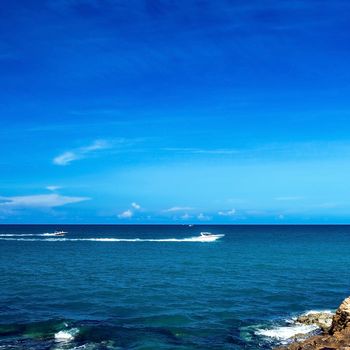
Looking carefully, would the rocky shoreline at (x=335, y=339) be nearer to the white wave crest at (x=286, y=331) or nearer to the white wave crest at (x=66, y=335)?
the white wave crest at (x=286, y=331)

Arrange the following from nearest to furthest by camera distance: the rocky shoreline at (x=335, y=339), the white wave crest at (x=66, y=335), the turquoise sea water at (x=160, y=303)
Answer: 1. the rocky shoreline at (x=335, y=339)
2. the white wave crest at (x=66, y=335)
3. the turquoise sea water at (x=160, y=303)

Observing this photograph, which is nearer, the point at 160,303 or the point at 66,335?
the point at 66,335

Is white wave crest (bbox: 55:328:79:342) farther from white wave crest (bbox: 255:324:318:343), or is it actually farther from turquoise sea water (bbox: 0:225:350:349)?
white wave crest (bbox: 255:324:318:343)

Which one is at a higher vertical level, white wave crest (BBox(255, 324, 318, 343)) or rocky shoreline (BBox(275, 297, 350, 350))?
rocky shoreline (BBox(275, 297, 350, 350))

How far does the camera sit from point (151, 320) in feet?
112

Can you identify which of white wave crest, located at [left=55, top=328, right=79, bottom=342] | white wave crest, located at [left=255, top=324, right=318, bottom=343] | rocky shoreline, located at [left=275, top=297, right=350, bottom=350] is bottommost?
white wave crest, located at [left=255, top=324, right=318, bottom=343]

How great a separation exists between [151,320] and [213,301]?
881 centimetres

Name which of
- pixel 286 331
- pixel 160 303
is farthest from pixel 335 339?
pixel 160 303

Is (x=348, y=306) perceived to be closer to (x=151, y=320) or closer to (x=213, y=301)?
(x=151, y=320)

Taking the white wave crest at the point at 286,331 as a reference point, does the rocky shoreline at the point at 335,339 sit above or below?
above

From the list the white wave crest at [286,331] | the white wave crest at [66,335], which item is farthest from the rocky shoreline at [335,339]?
the white wave crest at [66,335]

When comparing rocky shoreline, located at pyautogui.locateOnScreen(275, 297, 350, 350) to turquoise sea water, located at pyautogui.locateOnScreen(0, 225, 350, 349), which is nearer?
rocky shoreline, located at pyautogui.locateOnScreen(275, 297, 350, 350)

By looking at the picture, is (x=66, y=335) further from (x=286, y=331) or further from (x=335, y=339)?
(x=335, y=339)

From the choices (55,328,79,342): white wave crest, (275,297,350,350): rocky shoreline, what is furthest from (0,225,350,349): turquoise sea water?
(275,297,350,350): rocky shoreline
